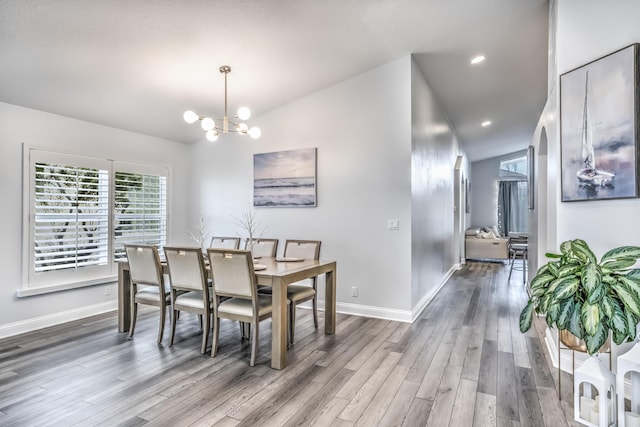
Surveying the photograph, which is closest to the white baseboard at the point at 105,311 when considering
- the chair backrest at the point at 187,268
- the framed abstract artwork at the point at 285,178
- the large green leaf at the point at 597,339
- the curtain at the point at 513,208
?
the framed abstract artwork at the point at 285,178

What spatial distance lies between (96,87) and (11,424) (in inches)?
121

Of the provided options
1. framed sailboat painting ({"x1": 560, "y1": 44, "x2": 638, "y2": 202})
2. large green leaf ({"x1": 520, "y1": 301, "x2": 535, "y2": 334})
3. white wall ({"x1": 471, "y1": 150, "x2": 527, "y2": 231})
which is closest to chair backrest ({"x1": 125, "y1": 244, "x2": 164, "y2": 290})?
large green leaf ({"x1": 520, "y1": 301, "x2": 535, "y2": 334})

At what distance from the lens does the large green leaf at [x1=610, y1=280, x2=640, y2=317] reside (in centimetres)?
182

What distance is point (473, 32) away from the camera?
371cm

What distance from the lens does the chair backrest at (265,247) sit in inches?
168

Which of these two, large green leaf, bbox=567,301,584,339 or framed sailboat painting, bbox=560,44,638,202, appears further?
framed sailboat painting, bbox=560,44,638,202

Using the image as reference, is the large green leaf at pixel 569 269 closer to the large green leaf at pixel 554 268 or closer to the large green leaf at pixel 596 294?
the large green leaf at pixel 554 268

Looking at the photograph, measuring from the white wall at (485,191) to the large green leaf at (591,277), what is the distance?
10.5 m

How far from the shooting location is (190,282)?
3254mm

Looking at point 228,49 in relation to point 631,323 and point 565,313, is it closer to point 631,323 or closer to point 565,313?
point 565,313

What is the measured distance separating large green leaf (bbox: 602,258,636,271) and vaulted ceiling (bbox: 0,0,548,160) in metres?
2.49

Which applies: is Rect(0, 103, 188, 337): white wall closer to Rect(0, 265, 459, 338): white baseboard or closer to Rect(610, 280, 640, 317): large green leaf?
Rect(0, 265, 459, 338): white baseboard

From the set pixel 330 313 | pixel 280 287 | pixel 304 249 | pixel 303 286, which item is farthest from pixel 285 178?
pixel 280 287

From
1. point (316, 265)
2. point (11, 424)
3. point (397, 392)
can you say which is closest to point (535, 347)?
point (397, 392)
